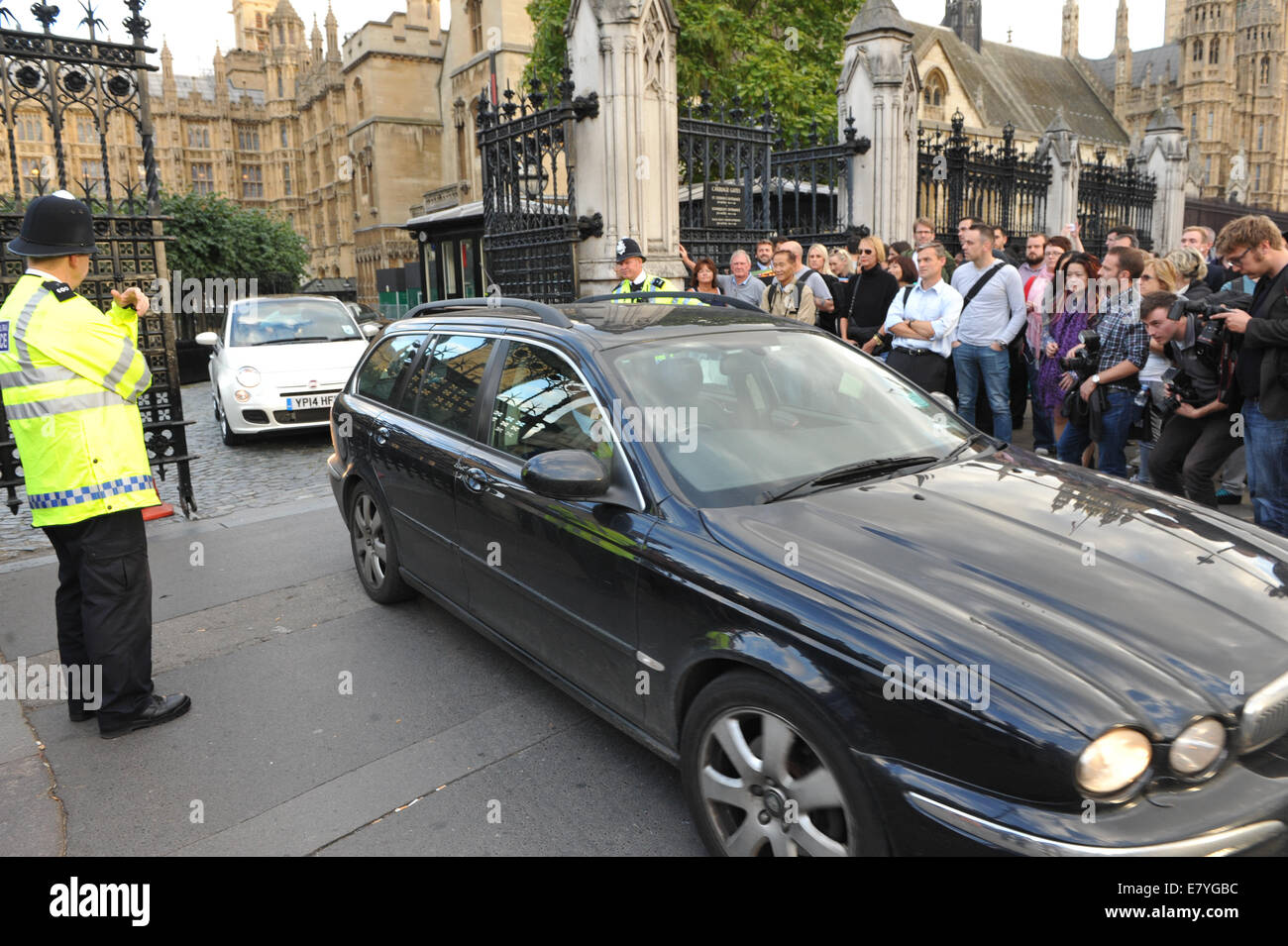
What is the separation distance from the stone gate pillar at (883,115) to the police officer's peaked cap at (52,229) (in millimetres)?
10438

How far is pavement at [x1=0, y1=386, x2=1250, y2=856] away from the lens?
10.3 ft

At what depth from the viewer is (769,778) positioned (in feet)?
8.32

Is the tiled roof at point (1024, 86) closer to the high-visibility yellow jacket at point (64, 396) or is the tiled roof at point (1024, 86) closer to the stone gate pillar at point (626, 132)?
the stone gate pillar at point (626, 132)

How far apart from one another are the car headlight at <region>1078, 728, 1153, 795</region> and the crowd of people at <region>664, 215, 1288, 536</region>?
3.35 metres

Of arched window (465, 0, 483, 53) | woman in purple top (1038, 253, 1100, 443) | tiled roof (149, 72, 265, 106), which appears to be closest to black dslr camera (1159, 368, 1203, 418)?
woman in purple top (1038, 253, 1100, 443)

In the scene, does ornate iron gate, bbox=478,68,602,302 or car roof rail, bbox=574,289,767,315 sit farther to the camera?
ornate iron gate, bbox=478,68,602,302

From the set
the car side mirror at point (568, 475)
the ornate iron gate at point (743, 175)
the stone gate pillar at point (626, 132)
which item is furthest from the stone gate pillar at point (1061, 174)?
the car side mirror at point (568, 475)

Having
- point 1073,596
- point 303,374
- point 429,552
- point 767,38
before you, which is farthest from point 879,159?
point 767,38

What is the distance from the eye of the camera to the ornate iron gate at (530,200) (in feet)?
33.1

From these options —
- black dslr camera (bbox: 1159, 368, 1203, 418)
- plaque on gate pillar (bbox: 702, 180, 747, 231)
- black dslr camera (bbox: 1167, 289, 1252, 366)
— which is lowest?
black dslr camera (bbox: 1159, 368, 1203, 418)

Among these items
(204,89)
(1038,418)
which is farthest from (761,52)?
(204,89)

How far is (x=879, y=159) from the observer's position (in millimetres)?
12242

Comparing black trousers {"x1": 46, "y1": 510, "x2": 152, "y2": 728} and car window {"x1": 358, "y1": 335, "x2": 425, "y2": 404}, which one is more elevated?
car window {"x1": 358, "y1": 335, "x2": 425, "y2": 404}

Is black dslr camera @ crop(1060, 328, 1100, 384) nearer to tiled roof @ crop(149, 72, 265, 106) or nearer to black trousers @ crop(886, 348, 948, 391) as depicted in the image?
black trousers @ crop(886, 348, 948, 391)
